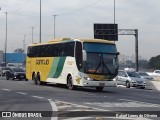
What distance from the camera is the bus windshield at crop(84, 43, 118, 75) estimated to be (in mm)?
29922

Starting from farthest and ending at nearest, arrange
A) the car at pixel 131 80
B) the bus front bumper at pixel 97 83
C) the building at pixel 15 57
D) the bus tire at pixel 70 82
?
1. the building at pixel 15 57
2. the car at pixel 131 80
3. the bus tire at pixel 70 82
4. the bus front bumper at pixel 97 83

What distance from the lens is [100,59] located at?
30172mm

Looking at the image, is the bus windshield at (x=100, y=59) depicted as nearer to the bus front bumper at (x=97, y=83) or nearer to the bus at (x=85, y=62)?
the bus at (x=85, y=62)

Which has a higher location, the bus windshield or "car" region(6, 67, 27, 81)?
the bus windshield

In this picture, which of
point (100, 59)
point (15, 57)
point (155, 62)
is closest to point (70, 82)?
point (100, 59)

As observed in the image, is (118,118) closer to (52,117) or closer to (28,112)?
(52,117)

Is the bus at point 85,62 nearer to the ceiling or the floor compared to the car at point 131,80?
nearer to the ceiling

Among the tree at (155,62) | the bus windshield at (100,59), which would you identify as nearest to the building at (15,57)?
the tree at (155,62)

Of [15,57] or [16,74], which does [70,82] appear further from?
[15,57]

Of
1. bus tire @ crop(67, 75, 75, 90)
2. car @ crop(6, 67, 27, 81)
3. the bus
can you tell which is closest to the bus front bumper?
the bus

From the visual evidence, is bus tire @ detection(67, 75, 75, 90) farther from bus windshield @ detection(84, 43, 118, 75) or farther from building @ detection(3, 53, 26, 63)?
building @ detection(3, 53, 26, 63)

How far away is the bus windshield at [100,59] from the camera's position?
29.9 meters

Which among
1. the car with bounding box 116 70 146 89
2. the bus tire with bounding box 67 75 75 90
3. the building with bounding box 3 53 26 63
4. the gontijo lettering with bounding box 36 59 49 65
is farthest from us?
the building with bounding box 3 53 26 63

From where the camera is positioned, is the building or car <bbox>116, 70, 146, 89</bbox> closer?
car <bbox>116, 70, 146, 89</bbox>
